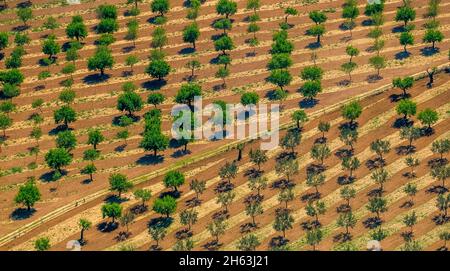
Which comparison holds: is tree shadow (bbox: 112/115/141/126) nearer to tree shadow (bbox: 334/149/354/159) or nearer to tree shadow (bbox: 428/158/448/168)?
tree shadow (bbox: 334/149/354/159)

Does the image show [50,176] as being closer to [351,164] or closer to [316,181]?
[316,181]

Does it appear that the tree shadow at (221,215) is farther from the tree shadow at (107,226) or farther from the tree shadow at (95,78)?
the tree shadow at (95,78)

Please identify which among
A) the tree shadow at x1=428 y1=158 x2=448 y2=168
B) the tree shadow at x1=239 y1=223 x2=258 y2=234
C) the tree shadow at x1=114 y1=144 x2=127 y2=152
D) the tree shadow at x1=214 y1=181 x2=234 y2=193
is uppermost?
the tree shadow at x1=114 y1=144 x2=127 y2=152

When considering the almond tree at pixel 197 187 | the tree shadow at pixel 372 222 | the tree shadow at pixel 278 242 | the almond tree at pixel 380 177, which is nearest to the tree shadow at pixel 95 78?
the almond tree at pixel 197 187

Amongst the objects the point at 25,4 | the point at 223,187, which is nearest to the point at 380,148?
the point at 223,187

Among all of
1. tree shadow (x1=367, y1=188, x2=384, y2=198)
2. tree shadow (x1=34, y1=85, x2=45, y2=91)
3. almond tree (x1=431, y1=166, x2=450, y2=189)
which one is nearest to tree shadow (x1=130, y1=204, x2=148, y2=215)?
tree shadow (x1=367, y1=188, x2=384, y2=198)
